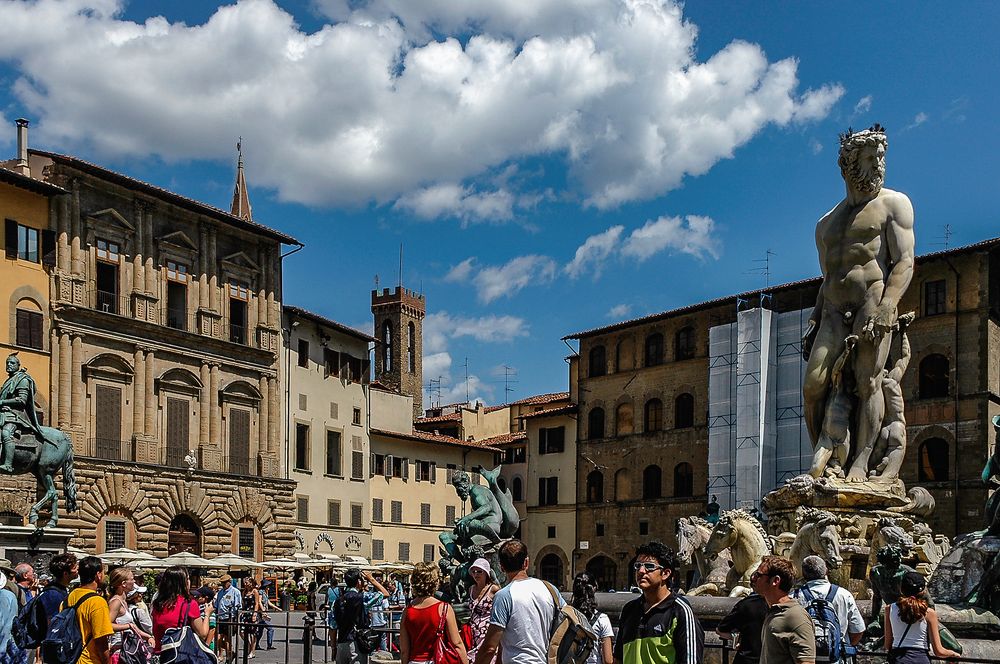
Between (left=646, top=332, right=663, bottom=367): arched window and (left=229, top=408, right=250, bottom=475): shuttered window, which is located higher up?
(left=646, top=332, right=663, bottom=367): arched window

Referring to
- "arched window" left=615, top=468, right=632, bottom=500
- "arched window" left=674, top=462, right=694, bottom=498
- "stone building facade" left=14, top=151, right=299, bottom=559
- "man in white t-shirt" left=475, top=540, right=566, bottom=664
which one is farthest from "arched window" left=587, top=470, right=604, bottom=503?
"man in white t-shirt" left=475, top=540, right=566, bottom=664

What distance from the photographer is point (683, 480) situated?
57.7 metres

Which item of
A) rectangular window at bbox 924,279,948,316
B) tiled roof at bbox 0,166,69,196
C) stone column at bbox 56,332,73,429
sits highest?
tiled roof at bbox 0,166,69,196

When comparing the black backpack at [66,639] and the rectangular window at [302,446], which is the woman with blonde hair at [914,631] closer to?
the black backpack at [66,639]

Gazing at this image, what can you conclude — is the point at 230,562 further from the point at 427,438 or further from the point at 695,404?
the point at 695,404

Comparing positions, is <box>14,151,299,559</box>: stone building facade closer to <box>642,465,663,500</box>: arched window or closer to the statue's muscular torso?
<box>642,465,663,500</box>: arched window

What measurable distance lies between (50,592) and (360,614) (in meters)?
5.99

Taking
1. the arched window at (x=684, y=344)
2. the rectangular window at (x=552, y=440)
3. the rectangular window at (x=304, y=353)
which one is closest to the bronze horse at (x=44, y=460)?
the rectangular window at (x=304, y=353)

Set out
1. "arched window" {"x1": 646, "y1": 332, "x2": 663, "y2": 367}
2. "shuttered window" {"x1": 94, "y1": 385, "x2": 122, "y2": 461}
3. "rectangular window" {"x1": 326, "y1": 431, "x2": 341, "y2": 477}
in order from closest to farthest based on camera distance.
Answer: "shuttered window" {"x1": 94, "y1": 385, "x2": 122, "y2": 461}, "rectangular window" {"x1": 326, "y1": 431, "x2": 341, "y2": 477}, "arched window" {"x1": 646, "y1": 332, "x2": 663, "y2": 367}

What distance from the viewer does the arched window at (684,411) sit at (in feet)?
190

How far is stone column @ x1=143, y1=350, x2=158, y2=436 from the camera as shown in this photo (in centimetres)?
4662

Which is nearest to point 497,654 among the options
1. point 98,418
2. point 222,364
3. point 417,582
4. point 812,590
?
point 417,582

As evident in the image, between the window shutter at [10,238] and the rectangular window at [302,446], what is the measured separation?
1585cm

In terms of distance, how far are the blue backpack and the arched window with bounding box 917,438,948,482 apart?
40999mm
